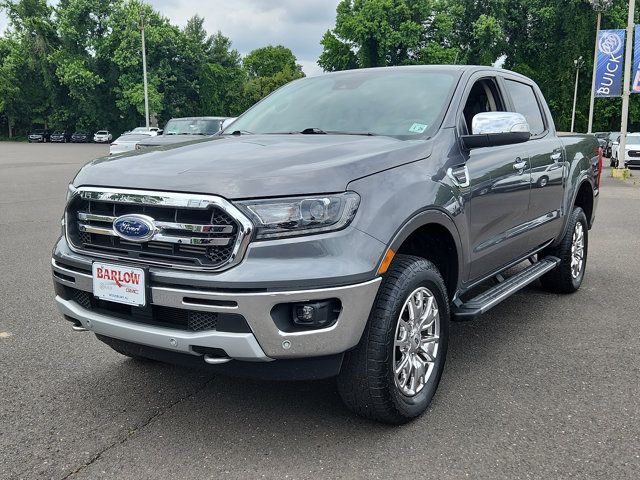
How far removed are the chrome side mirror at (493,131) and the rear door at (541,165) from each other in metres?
0.90

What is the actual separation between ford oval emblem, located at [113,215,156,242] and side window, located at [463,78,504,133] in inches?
81.8

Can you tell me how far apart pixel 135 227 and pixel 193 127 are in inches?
556

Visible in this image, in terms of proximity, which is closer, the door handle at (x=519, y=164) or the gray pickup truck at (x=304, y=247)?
the gray pickup truck at (x=304, y=247)

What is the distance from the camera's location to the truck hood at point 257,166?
2709mm

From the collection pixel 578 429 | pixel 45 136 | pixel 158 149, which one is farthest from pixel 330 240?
pixel 45 136

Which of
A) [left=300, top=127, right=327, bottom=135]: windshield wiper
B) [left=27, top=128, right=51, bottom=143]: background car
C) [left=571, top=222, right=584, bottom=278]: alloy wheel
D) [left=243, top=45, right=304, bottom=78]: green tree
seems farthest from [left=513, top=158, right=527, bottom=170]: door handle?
[left=243, top=45, right=304, bottom=78]: green tree

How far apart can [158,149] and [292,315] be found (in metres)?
1.35

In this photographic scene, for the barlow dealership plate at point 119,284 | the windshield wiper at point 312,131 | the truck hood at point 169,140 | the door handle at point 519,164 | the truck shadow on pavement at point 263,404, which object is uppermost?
the windshield wiper at point 312,131

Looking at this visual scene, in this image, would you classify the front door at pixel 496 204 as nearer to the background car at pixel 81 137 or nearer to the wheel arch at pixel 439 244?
the wheel arch at pixel 439 244

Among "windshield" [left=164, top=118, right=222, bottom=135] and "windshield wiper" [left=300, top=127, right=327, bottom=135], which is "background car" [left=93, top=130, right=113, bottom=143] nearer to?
"windshield" [left=164, top=118, right=222, bottom=135]

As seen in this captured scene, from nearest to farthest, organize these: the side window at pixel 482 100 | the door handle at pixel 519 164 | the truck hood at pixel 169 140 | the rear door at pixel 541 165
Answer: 1. the side window at pixel 482 100
2. the truck hood at pixel 169 140
3. the door handle at pixel 519 164
4. the rear door at pixel 541 165

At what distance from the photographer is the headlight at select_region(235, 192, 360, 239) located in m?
2.66

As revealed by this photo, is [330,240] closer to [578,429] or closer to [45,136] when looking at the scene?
[578,429]

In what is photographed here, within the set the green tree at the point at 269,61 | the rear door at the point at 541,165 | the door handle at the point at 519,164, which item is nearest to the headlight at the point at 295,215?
the door handle at the point at 519,164
